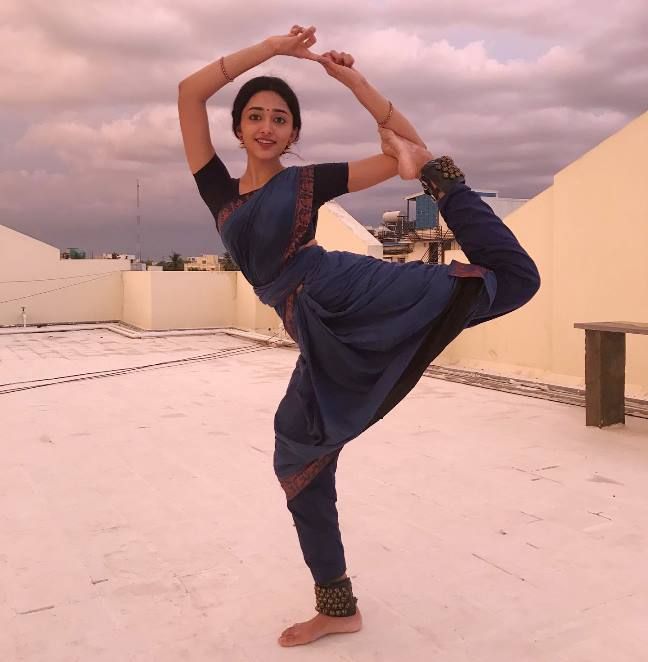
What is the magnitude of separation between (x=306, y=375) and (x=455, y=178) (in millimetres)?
673

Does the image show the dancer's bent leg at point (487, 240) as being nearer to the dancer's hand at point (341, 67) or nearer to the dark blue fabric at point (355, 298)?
the dark blue fabric at point (355, 298)

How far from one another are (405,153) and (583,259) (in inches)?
223

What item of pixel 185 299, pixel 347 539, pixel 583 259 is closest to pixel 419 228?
pixel 185 299

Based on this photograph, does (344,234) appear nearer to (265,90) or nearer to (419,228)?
(265,90)

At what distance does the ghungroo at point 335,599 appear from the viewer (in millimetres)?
2146

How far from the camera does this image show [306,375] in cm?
193

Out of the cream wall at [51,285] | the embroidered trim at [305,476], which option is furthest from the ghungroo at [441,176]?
the cream wall at [51,285]

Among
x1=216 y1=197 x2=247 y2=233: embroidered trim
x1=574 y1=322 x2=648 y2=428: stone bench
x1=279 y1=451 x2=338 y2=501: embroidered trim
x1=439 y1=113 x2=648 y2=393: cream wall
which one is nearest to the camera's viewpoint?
x1=216 y1=197 x2=247 y2=233: embroidered trim

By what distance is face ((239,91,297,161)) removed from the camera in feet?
6.30

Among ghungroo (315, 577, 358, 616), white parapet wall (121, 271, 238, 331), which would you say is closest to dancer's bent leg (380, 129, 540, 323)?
ghungroo (315, 577, 358, 616)

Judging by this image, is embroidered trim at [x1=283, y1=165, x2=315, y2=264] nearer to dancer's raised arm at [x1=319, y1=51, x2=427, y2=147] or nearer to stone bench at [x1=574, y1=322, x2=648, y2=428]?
dancer's raised arm at [x1=319, y1=51, x2=427, y2=147]

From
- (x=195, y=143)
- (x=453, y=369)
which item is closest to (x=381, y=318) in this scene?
(x=195, y=143)

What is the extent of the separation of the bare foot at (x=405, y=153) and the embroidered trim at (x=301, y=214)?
22 centimetres

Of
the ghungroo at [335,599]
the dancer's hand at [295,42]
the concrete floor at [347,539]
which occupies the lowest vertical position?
the concrete floor at [347,539]
